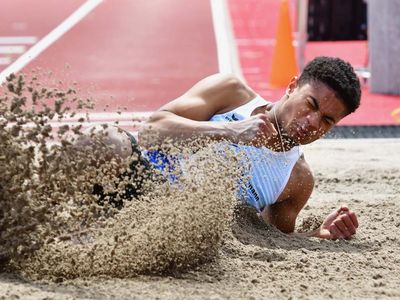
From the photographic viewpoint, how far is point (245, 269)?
378 cm

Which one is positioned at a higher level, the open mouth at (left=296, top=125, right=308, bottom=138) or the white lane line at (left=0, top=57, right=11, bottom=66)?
the white lane line at (left=0, top=57, right=11, bottom=66)

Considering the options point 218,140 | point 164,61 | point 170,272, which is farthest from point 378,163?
point 164,61

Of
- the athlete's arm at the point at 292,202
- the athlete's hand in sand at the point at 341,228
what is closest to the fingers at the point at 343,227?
the athlete's hand in sand at the point at 341,228

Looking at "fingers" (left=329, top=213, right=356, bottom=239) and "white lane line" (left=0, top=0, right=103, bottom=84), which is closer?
"fingers" (left=329, top=213, right=356, bottom=239)

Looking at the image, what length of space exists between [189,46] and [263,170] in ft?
20.9

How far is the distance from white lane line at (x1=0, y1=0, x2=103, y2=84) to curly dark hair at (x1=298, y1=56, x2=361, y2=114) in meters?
4.10

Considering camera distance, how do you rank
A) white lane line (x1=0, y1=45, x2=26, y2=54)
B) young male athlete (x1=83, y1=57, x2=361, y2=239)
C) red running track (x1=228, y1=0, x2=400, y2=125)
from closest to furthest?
young male athlete (x1=83, y1=57, x2=361, y2=239) → red running track (x1=228, y1=0, x2=400, y2=125) → white lane line (x1=0, y1=45, x2=26, y2=54)

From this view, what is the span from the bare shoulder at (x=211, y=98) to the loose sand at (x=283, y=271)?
1.77 ft

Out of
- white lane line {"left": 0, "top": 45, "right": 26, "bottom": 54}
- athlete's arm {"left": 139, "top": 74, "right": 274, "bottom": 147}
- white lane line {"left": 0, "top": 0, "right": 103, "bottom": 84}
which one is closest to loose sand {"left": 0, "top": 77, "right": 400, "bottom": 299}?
Answer: athlete's arm {"left": 139, "top": 74, "right": 274, "bottom": 147}

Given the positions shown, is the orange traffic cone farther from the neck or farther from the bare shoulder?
the neck

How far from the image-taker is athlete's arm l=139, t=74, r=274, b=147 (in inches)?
159

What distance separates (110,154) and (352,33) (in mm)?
6768

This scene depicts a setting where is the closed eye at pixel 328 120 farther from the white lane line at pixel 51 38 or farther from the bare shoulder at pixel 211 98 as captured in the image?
the white lane line at pixel 51 38

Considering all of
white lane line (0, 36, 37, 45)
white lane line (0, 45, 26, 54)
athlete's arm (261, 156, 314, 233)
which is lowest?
athlete's arm (261, 156, 314, 233)
